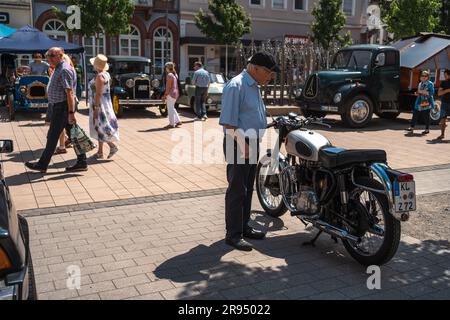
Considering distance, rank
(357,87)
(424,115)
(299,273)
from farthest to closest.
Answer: (357,87)
(424,115)
(299,273)

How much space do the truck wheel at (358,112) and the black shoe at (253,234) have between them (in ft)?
30.4

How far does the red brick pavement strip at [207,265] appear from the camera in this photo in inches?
149

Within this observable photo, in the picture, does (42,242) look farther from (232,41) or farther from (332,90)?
(232,41)

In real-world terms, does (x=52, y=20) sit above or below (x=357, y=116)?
above

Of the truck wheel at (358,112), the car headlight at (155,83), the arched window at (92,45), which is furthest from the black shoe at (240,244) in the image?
the arched window at (92,45)

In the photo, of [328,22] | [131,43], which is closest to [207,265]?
[131,43]

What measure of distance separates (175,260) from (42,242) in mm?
1387

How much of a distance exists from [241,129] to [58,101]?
3877 mm

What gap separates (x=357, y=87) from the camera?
45.0 ft

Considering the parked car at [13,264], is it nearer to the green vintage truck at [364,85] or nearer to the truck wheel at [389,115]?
the green vintage truck at [364,85]

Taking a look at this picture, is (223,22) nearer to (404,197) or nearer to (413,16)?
(413,16)

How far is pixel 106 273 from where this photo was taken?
4.06 m

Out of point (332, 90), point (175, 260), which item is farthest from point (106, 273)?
point (332, 90)

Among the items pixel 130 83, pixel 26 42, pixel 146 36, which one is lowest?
pixel 130 83
